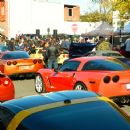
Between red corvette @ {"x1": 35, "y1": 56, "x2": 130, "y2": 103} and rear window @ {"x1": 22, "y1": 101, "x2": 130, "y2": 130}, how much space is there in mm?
6840

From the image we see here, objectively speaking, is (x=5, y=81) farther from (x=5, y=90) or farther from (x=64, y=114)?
(x=64, y=114)

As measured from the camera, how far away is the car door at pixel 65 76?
1305cm

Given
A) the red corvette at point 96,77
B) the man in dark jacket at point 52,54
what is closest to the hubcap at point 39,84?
the red corvette at point 96,77

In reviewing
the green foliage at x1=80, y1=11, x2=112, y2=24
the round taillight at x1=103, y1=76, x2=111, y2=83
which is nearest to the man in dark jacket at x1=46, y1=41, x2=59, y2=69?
the round taillight at x1=103, y1=76, x2=111, y2=83

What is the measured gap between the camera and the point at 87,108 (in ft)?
16.4

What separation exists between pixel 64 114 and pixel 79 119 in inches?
A: 6.6

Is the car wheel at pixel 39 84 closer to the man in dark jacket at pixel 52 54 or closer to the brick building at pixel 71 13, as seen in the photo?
the man in dark jacket at pixel 52 54

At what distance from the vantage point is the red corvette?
39.1 feet

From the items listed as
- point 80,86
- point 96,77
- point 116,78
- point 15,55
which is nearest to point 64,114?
point 116,78

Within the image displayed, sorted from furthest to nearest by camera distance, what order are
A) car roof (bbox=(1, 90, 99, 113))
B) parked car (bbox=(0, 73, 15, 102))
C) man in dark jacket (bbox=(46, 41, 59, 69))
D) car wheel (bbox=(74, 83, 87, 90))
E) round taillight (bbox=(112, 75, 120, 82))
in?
man in dark jacket (bbox=(46, 41, 59, 69)), car wheel (bbox=(74, 83, 87, 90)), parked car (bbox=(0, 73, 15, 102)), round taillight (bbox=(112, 75, 120, 82)), car roof (bbox=(1, 90, 99, 113))

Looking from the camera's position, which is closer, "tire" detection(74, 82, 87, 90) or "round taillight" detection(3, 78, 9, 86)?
"round taillight" detection(3, 78, 9, 86)

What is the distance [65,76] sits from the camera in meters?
13.3

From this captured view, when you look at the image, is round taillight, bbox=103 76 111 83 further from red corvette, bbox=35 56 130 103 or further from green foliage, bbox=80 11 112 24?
green foliage, bbox=80 11 112 24

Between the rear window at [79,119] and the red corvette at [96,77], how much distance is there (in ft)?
22.4
